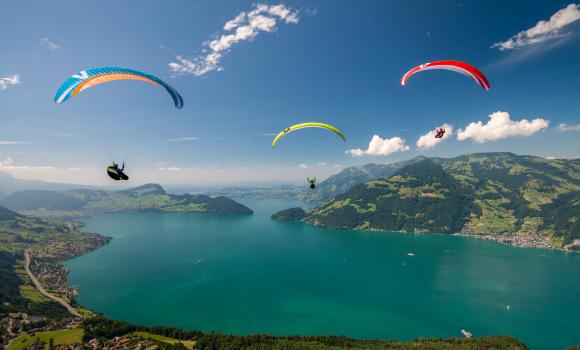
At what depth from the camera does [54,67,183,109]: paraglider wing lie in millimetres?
20500

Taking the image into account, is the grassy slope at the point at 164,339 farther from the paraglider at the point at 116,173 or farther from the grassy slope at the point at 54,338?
the paraglider at the point at 116,173

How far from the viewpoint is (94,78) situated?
837 inches

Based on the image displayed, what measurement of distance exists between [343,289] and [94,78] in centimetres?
10365

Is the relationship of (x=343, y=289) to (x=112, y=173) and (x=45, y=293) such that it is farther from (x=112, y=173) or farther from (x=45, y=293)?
(x=45, y=293)

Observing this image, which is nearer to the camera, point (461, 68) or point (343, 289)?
point (461, 68)

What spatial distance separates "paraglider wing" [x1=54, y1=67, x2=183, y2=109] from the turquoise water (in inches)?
2773

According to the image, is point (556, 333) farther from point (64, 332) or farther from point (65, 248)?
point (65, 248)

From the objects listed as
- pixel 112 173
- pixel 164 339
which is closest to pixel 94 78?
pixel 112 173

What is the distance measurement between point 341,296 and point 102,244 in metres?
160

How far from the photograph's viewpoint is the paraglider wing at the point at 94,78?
67.3 ft

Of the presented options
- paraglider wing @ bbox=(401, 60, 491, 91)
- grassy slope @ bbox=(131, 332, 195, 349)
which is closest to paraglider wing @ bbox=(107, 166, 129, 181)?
paraglider wing @ bbox=(401, 60, 491, 91)

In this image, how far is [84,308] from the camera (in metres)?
85.2

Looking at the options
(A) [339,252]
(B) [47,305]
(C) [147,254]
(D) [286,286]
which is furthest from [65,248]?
(A) [339,252]

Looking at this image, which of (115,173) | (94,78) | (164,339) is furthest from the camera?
(164,339)
